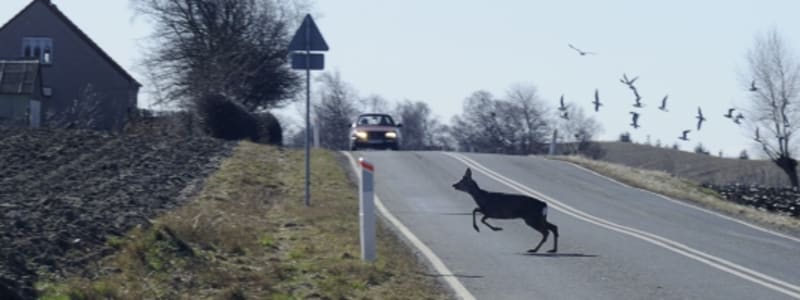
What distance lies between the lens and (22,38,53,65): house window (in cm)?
5741

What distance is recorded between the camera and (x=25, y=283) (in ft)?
32.8

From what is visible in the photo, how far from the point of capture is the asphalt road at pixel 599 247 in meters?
12.7

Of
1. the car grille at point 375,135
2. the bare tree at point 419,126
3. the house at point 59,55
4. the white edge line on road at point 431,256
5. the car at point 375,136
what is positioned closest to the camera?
the white edge line on road at point 431,256

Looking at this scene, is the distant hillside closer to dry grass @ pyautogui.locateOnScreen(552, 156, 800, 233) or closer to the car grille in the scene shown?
the car grille

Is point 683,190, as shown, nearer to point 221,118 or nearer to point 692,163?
point 221,118

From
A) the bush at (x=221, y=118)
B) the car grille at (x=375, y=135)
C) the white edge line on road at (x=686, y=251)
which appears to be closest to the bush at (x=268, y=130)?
the bush at (x=221, y=118)

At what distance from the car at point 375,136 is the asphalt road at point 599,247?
13601 millimetres

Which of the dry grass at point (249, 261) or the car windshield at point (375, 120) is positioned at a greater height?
the car windshield at point (375, 120)

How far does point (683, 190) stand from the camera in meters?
30.2

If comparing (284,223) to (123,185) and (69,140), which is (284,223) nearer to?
(123,185)

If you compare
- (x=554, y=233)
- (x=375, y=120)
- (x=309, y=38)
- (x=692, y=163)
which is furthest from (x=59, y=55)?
(x=554, y=233)

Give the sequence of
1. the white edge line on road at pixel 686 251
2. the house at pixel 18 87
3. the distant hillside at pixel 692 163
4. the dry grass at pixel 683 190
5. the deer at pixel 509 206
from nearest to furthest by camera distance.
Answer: the white edge line on road at pixel 686 251, the deer at pixel 509 206, the dry grass at pixel 683 190, the house at pixel 18 87, the distant hillside at pixel 692 163

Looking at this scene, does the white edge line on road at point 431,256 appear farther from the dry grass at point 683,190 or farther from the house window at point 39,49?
the house window at point 39,49

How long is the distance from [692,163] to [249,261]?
67.0 m
